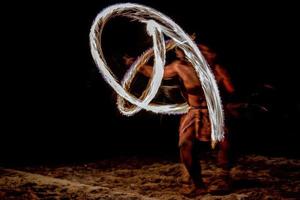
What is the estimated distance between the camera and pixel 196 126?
22.0 ft

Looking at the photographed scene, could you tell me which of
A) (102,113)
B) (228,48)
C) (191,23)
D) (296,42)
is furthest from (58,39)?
(296,42)

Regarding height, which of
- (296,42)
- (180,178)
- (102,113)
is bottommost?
(180,178)

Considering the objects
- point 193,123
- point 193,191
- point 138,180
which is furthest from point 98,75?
point 193,191

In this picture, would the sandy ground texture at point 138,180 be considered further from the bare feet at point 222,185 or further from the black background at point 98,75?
the black background at point 98,75

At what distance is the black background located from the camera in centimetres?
1112

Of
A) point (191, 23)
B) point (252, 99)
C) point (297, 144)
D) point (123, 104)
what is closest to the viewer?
point (123, 104)

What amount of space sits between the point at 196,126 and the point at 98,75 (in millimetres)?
6479

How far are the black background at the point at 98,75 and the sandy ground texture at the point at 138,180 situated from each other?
173 centimetres

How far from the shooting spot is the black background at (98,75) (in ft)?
36.5

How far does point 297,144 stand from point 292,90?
197cm

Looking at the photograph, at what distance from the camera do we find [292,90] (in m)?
11.4

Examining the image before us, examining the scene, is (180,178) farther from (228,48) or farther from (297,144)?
(228,48)

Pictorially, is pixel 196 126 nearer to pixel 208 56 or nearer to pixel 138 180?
pixel 208 56

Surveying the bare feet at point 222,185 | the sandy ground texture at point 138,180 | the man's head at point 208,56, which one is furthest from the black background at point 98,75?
the man's head at point 208,56
